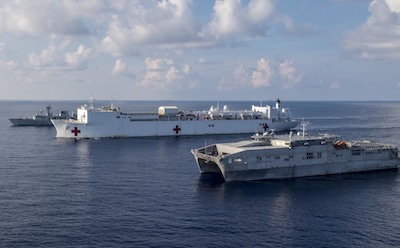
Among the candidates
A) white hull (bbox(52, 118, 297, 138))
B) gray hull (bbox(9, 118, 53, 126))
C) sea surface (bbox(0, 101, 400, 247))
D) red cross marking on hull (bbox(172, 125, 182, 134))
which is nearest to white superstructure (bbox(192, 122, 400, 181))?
sea surface (bbox(0, 101, 400, 247))

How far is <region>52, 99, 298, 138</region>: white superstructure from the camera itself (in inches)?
3622

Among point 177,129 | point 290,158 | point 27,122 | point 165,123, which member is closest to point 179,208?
point 290,158

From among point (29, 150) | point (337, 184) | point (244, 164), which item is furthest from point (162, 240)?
point (29, 150)

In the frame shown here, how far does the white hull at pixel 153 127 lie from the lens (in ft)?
301

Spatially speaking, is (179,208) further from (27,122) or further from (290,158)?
(27,122)

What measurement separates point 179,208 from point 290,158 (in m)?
18.7

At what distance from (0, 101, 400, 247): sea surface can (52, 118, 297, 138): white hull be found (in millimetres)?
29629

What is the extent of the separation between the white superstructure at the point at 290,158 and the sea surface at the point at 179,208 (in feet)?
5.32

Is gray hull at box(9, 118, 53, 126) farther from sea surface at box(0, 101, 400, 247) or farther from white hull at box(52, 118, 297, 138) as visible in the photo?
sea surface at box(0, 101, 400, 247)

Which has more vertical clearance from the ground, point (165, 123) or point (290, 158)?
point (165, 123)

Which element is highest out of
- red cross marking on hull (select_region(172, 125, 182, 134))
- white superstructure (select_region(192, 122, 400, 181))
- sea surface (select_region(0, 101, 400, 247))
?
red cross marking on hull (select_region(172, 125, 182, 134))

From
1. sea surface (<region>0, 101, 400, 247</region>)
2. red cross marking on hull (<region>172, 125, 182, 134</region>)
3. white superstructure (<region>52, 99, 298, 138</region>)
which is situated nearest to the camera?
sea surface (<region>0, 101, 400, 247</region>)

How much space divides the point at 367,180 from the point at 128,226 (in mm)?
32361

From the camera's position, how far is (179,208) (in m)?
37.9
